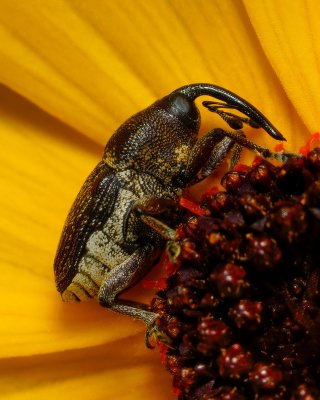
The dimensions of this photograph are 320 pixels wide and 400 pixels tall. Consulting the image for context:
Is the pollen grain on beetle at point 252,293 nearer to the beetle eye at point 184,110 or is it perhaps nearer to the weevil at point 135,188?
the weevil at point 135,188

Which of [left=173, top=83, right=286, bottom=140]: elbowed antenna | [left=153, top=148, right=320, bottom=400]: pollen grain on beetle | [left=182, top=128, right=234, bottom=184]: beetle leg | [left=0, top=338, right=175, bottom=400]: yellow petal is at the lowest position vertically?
[left=0, top=338, right=175, bottom=400]: yellow petal

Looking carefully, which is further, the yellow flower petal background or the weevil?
the yellow flower petal background

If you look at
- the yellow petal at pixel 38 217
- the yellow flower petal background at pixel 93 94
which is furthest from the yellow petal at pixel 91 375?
the yellow petal at pixel 38 217

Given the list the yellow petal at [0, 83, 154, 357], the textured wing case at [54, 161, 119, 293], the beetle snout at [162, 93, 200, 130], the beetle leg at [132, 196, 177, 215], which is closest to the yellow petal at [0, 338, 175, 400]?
the yellow petal at [0, 83, 154, 357]

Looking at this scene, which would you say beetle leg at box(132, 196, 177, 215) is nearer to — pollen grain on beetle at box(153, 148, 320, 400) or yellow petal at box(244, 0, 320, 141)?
pollen grain on beetle at box(153, 148, 320, 400)

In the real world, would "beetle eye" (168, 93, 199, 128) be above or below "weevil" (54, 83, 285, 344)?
above

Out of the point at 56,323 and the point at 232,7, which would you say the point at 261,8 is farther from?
the point at 56,323

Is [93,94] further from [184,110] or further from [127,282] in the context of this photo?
[127,282]

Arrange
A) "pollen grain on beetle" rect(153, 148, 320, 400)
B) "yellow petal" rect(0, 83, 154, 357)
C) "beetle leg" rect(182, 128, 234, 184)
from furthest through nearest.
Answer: "yellow petal" rect(0, 83, 154, 357) < "beetle leg" rect(182, 128, 234, 184) < "pollen grain on beetle" rect(153, 148, 320, 400)
